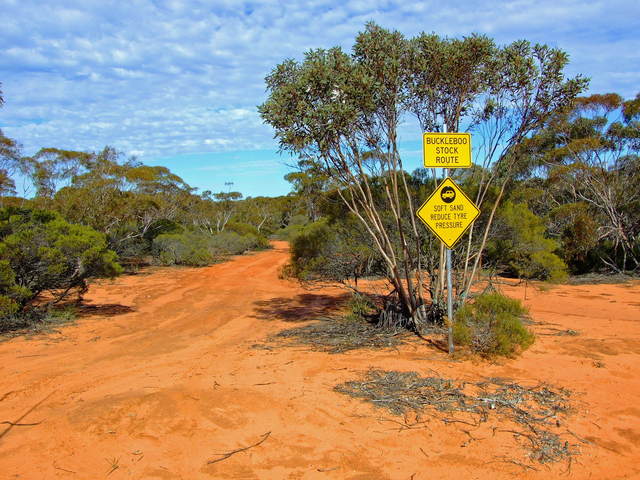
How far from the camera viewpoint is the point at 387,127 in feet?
28.8

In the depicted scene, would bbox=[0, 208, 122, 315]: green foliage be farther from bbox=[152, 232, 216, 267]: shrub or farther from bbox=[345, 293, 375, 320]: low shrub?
bbox=[152, 232, 216, 267]: shrub

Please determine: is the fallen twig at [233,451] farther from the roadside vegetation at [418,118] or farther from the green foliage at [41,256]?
the green foliage at [41,256]

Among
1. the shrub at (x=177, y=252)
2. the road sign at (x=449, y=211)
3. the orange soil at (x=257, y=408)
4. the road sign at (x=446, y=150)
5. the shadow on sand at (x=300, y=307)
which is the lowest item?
the shadow on sand at (x=300, y=307)

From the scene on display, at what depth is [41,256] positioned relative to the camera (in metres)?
11.0

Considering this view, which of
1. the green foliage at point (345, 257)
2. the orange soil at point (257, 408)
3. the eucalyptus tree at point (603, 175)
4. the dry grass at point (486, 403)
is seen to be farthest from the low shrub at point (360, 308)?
the eucalyptus tree at point (603, 175)

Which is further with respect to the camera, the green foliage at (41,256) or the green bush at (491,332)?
the green foliage at (41,256)

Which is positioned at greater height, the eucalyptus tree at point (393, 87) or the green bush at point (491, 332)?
the eucalyptus tree at point (393, 87)

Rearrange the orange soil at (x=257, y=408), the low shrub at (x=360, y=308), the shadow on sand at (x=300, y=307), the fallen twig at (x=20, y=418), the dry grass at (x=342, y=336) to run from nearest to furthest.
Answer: the orange soil at (x=257, y=408) < the fallen twig at (x=20, y=418) < the dry grass at (x=342, y=336) < the low shrub at (x=360, y=308) < the shadow on sand at (x=300, y=307)

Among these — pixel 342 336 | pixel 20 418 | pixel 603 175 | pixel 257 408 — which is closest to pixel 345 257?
pixel 342 336

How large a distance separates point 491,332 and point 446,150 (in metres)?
2.95

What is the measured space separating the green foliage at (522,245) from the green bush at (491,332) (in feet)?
10.7

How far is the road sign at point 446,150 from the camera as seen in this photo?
23.6ft

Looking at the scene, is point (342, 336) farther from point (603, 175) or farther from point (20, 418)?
point (603, 175)

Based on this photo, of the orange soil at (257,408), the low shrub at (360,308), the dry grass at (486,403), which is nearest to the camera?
the orange soil at (257,408)
